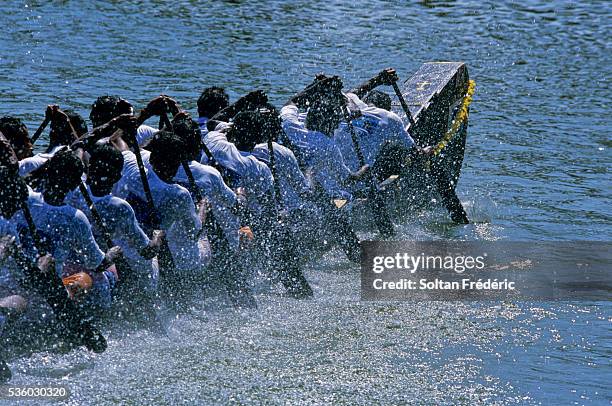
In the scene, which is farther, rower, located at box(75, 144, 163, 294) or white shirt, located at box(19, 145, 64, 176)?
white shirt, located at box(19, 145, 64, 176)

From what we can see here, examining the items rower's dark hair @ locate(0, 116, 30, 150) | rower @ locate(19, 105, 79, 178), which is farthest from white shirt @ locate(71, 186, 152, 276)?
rower @ locate(19, 105, 79, 178)

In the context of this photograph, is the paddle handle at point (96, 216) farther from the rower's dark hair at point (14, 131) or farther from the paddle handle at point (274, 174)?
the paddle handle at point (274, 174)

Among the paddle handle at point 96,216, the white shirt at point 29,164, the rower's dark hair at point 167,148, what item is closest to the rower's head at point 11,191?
the paddle handle at point 96,216

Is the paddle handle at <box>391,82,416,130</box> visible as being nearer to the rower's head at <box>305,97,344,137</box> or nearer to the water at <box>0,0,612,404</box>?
the water at <box>0,0,612,404</box>

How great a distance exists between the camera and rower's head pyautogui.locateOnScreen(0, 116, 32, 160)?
10062 millimetres

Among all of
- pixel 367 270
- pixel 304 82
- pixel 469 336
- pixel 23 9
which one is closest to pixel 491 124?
pixel 304 82

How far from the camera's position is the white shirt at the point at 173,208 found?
9.44 m

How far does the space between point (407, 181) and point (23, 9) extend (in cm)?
1355

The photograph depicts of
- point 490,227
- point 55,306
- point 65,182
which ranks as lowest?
point 490,227

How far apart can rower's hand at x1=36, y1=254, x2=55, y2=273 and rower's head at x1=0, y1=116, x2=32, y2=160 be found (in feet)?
6.79

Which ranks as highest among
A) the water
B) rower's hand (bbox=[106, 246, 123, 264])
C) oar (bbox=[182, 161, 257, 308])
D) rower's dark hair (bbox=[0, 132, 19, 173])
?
rower's dark hair (bbox=[0, 132, 19, 173])

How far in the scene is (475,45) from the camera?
24.0m

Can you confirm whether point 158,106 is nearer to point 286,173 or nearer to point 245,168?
point 245,168

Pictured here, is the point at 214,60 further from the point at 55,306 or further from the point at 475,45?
the point at 55,306
